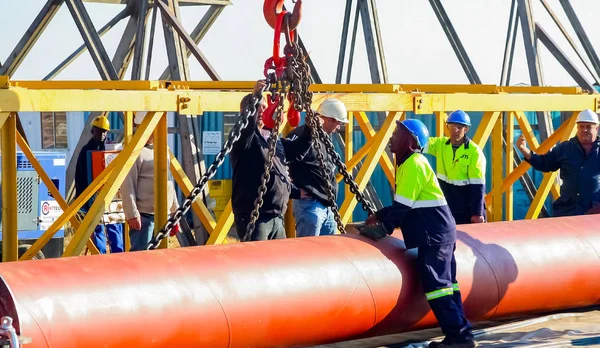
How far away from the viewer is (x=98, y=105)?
22.9ft

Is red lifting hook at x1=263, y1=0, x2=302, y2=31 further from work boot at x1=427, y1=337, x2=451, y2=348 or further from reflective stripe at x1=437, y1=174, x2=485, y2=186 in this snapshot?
reflective stripe at x1=437, y1=174, x2=485, y2=186

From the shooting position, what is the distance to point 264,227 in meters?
7.34

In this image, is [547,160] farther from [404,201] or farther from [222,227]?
[404,201]

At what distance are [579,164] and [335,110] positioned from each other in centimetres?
260

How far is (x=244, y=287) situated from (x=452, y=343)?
147 centimetres

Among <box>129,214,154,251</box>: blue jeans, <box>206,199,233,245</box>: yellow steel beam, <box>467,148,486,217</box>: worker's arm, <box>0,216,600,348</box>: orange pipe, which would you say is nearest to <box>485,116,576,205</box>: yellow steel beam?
<box>467,148,486,217</box>: worker's arm

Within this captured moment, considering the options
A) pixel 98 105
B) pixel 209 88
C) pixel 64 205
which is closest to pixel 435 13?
pixel 209 88

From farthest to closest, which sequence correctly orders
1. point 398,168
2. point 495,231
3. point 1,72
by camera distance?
point 1,72 < point 495,231 < point 398,168

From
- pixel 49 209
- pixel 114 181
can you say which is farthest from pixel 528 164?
pixel 49 209

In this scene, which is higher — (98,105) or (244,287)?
(98,105)

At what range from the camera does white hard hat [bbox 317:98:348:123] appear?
7.78m

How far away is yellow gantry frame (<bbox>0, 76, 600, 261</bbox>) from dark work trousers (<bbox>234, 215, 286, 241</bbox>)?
48cm

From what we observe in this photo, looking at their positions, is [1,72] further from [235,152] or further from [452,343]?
[452,343]

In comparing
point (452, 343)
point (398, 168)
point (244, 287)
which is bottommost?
point (452, 343)
